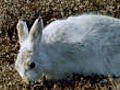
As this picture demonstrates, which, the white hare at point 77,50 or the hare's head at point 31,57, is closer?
the hare's head at point 31,57

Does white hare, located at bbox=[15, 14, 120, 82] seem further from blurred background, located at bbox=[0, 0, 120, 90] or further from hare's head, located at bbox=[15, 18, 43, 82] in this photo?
blurred background, located at bbox=[0, 0, 120, 90]

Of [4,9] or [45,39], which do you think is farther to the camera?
[4,9]

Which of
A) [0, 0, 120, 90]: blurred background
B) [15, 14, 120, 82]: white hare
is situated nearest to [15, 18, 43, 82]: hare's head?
[15, 14, 120, 82]: white hare

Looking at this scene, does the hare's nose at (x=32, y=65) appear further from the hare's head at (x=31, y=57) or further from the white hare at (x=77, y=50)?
the white hare at (x=77, y=50)

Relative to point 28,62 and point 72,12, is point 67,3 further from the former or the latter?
point 28,62

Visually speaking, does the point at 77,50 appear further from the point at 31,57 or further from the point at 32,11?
the point at 32,11

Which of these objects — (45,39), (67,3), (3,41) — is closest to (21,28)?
(45,39)

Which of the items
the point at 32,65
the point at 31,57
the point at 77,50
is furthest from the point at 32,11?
the point at 32,65

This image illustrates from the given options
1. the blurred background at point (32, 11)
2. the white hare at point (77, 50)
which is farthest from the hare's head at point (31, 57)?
the blurred background at point (32, 11)
